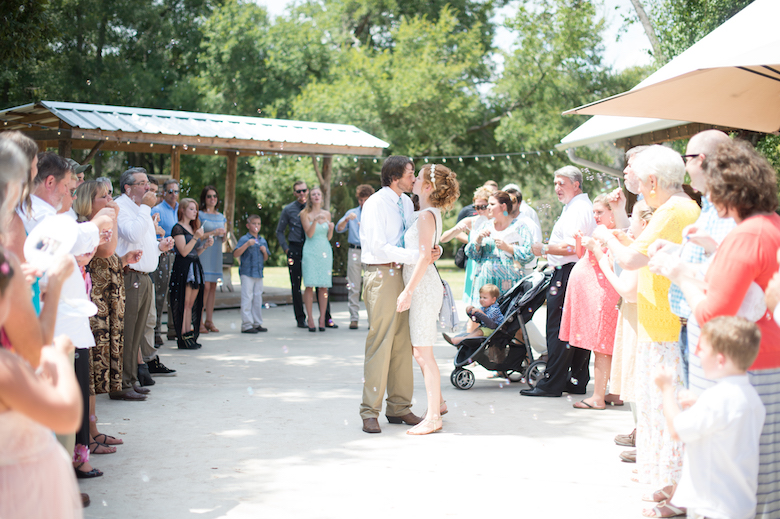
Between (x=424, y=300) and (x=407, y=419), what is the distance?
Answer: 98 centimetres

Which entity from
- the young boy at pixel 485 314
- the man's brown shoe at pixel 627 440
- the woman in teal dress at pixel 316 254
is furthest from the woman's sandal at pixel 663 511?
the woman in teal dress at pixel 316 254

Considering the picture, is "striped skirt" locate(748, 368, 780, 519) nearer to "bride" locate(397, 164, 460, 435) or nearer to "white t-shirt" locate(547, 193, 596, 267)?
"bride" locate(397, 164, 460, 435)

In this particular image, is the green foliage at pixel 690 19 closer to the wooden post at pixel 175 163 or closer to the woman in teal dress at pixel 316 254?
the woman in teal dress at pixel 316 254

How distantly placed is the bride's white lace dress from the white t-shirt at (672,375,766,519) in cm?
233

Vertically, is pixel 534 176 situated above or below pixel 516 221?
above

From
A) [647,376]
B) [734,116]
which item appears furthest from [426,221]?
[734,116]

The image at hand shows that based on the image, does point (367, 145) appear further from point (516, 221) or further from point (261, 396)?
point (261, 396)

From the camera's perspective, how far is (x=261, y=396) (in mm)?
5934

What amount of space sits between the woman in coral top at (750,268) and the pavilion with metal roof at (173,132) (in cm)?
835

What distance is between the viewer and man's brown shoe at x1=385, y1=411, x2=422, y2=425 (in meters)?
5.09

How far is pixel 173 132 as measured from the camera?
10.2 m

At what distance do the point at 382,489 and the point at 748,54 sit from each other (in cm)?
304

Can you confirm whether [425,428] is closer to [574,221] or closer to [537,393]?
[537,393]

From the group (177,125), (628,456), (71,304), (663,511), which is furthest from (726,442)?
(177,125)
